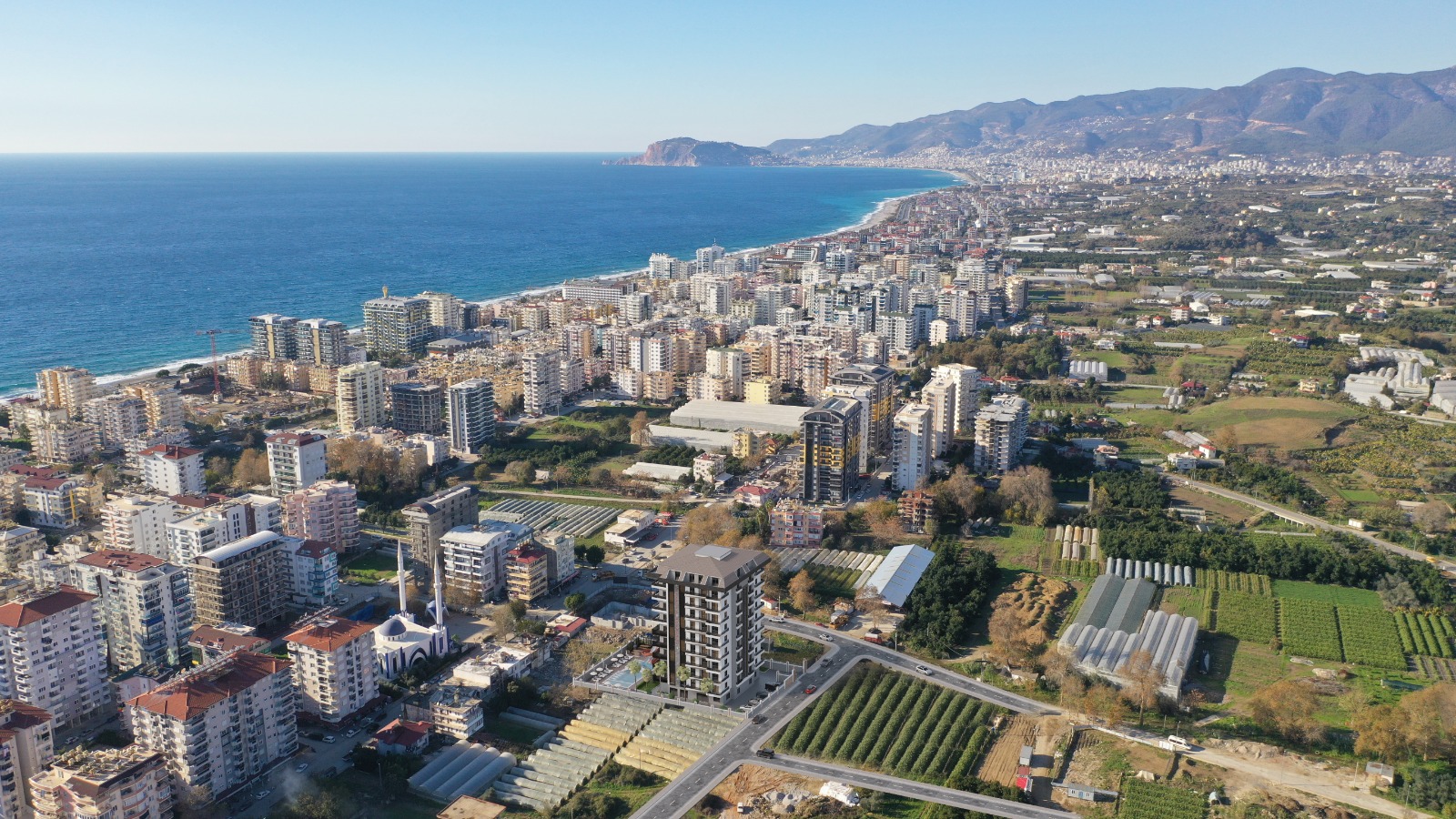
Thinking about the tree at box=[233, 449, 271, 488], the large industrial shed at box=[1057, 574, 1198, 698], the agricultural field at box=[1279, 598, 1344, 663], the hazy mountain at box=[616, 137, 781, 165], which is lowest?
the agricultural field at box=[1279, 598, 1344, 663]

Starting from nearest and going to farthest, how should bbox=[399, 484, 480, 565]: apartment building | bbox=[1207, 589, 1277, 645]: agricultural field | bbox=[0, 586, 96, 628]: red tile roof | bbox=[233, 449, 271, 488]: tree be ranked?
bbox=[0, 586, 96, 628]: red tile roof, bbox=[1207, 589, 1277, 645]: agricultural field, bbox=[399, 484, 480, 565]: apartment building, bbox=[233, 449, 271, 488]: tree

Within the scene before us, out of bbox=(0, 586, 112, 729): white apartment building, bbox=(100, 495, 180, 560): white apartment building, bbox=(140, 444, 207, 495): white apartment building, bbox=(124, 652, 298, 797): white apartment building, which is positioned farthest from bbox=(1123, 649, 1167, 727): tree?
bbox=(140, 444, 207, 495): white apartment building

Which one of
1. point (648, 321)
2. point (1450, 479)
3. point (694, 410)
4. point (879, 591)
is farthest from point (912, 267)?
point (879, 591)

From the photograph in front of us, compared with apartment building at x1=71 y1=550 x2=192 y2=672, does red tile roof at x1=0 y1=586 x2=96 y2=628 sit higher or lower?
higher

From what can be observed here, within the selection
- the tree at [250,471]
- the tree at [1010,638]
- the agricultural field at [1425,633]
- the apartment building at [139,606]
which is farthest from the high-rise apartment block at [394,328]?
the agricultural field at [1425,633]

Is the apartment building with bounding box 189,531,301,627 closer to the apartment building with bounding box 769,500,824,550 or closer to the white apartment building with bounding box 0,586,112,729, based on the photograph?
the white apartment building with bounding box 0,586,112,729

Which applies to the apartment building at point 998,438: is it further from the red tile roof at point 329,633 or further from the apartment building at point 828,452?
the red tile roof at point 329,633
